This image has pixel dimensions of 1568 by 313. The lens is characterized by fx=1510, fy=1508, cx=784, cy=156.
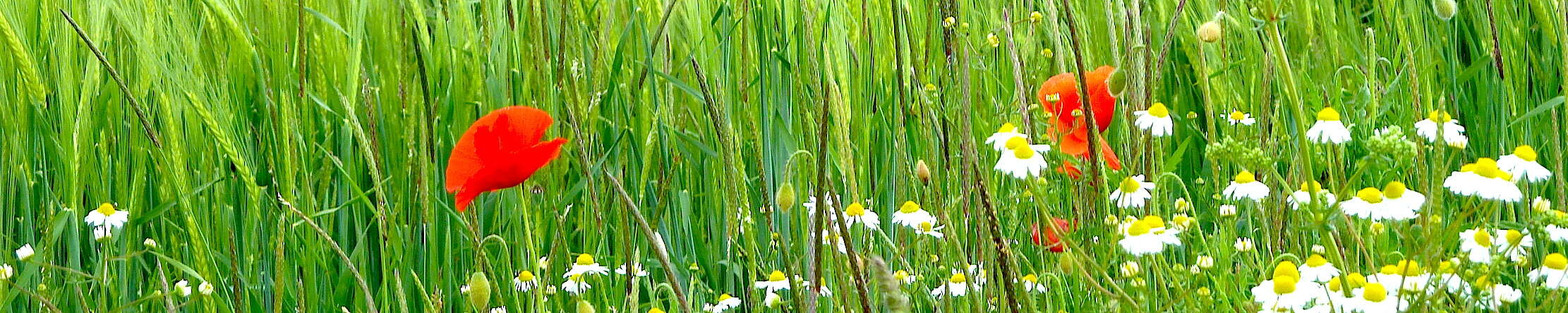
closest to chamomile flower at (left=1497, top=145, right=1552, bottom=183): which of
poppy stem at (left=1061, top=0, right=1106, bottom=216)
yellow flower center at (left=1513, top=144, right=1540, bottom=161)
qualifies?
yellow flower center at (left=1513, top=144, right=1540, bottom=161)

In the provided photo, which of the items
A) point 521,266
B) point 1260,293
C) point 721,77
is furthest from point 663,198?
point 1260,293

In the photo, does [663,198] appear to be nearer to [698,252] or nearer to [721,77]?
[698,252]

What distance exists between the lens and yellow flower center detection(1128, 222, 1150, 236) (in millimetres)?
766

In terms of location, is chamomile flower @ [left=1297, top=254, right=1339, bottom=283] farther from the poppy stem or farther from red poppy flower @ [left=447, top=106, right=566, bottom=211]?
red poppy flower @ [left=447, top=106, right=566, bottom=211]

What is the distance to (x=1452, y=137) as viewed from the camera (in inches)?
31.9

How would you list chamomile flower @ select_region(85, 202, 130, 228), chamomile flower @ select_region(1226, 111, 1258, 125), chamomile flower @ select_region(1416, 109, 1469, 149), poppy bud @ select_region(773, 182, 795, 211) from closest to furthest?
poppy bud @ select_region(773, 182, 795, 211) < chamomile flower @ select_region(1416, 109, 1469, 149) < chamomile flower @ select_region(85, 202, 130, 228) < chamomile flower @ select_region(1226, 111, 1258, 125)

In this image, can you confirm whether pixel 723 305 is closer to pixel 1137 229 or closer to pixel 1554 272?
pixel 1137 229

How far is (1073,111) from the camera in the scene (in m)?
1.08

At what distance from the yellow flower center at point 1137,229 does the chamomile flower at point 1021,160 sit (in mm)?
64

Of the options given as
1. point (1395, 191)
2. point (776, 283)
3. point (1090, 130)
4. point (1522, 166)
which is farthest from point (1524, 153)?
point (776, 283)

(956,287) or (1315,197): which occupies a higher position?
(1315,197)

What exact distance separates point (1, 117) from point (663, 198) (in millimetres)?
548

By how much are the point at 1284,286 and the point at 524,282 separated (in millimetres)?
462

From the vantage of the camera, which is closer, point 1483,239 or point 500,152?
point 1483,239
